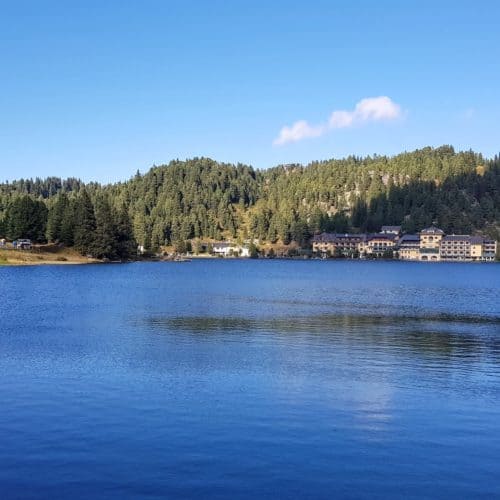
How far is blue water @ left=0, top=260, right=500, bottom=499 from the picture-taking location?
1936 centimetres

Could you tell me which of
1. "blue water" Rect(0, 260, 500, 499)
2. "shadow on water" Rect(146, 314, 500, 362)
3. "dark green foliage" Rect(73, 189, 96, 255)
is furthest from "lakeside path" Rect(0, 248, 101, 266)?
"shadow on water" Rect(146, 314, 500, 362)

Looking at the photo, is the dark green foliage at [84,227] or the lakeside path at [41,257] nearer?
the lakeside path at [41,257]

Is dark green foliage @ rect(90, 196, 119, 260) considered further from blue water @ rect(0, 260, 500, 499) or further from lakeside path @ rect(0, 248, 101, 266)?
blue water @ rect(0, 260, 500, 499)

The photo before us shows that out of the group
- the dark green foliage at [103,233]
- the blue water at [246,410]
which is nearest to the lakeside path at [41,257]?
the dark green foliage at [103,233]

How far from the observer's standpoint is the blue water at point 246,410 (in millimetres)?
19359

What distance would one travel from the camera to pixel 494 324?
62.3m

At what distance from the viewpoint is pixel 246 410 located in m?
27.0

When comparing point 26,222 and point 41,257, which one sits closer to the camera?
point 41,257

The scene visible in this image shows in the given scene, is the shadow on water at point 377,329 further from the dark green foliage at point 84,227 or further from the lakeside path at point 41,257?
the dark green foliage at point 84,227

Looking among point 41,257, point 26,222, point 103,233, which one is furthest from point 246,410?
point 26,222

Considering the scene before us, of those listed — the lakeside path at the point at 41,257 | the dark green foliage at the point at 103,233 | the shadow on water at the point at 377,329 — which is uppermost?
the dark green foliage at the point at 103,233

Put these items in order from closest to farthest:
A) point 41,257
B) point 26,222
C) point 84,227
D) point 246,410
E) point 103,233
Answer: point 246,410, point 41,257, point 84,227, point 103,233, point 26,222

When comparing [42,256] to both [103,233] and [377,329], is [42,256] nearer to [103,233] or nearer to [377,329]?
[103,233]

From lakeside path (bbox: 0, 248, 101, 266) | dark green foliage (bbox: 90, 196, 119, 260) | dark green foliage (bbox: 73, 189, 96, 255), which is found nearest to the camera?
lakeside path (bbox: 0, 248, 101, 266)
